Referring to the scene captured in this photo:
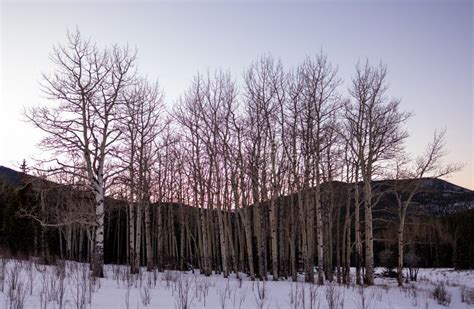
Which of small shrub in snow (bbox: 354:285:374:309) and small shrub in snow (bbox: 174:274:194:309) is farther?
small shrub in snow (bbox: 354:285:374:309)

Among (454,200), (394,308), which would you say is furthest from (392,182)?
(454,200)

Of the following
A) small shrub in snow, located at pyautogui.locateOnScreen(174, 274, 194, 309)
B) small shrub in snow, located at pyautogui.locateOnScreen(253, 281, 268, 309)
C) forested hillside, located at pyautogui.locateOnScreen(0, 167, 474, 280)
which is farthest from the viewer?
forested hillside, located at pyautogui.locateOnScreen(0, 167, 474, 280)

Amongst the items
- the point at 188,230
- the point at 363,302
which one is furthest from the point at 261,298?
the point at 188,230

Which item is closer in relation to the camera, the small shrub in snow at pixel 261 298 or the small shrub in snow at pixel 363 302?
the small shrub in snow at pixel 261 298

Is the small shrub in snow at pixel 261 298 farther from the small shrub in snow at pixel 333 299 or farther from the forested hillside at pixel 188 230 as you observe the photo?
the forested hillside at pixel 188 230

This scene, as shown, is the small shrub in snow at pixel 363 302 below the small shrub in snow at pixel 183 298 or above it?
below

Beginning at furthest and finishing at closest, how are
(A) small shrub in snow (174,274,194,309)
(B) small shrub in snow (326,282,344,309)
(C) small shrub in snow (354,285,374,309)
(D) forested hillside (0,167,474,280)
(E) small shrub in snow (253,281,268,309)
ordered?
(D) forested hillside (0,167,474,280), (C) small shrub in snow (354,285,374,309), (E) small shrub in snow (253,281,268,309), (B) small shrub in snow (326,282,344,309), (A) small shrub in snow (174,274,194,309)

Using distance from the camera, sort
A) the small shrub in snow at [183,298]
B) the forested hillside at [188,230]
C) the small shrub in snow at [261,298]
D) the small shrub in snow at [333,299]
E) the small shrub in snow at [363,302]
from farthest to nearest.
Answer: the forested hillside at [188,230] → the small shrub in snow at [363,302] → the small shrub in snow at [261,298] → the small shrub in snow at [333,299] → the small shrub in snow at [183,298]

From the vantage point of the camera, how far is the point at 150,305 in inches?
400

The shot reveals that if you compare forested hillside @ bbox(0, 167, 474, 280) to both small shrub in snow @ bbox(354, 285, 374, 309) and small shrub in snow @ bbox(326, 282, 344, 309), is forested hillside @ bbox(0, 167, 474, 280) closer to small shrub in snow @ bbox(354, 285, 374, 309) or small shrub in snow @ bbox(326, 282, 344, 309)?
small shrub in snow @ bbox(354, 285, 374, 309)

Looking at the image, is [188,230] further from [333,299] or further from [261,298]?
[333,299]

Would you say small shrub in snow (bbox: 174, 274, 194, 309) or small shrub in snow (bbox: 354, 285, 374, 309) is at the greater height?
small shrub in snow (bbox: 174, 274, 194, 309)

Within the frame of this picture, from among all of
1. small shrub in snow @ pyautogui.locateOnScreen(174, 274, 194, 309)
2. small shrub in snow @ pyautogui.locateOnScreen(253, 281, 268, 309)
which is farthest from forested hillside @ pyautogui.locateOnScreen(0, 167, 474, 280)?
small shrub in snow @ pyautogui.locateOnScreen(253, 281, 268, 309)

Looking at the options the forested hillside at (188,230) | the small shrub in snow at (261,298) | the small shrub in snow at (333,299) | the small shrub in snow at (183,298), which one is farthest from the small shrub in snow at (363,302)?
the forested hillside at (188,230)
